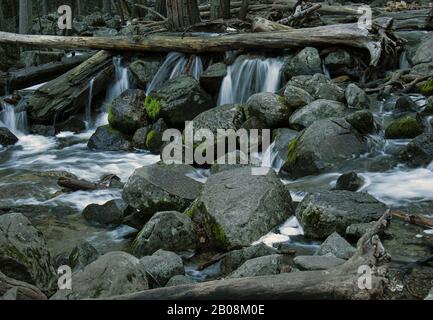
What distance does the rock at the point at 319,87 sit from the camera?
395 inches

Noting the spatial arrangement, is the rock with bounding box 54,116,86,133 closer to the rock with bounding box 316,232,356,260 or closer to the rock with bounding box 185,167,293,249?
the rock with bounding box 185,167,293,249

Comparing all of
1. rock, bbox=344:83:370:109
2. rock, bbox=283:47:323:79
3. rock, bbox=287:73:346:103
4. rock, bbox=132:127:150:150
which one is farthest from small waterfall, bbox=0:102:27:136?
rock, bbox=344:83:370:109

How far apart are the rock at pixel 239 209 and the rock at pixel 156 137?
13.2ft

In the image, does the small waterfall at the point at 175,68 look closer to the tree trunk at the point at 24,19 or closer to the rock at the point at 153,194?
the rock at the point at 153,194

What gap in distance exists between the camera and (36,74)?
13945mm

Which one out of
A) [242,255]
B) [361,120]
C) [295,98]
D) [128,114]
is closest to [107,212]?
[242,255]

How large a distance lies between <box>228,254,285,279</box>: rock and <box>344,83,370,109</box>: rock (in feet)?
18.8

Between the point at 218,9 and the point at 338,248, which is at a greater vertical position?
the point at 218,9

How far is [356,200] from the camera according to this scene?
623 centimetres

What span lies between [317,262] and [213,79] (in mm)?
7609

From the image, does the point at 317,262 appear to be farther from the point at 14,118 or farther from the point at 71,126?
the point at 14,118

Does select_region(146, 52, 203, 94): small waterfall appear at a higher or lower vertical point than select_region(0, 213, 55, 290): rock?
higher

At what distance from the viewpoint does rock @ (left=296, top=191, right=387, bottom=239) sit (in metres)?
5.85
